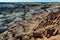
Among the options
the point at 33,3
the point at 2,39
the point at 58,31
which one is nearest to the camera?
the point at 58,31

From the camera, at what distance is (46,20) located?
7.65 metres

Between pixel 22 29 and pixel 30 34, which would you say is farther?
pixel 22 29

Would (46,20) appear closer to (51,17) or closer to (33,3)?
(51,17)

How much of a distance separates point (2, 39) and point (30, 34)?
1400mm

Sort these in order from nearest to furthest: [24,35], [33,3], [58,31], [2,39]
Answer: [58,31] < [24,35] < [2,39] < [33,3]

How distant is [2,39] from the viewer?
25.9ft

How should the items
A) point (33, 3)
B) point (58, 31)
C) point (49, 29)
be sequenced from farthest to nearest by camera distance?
point (33, 3) → point (49, 29) → point (58, 31)

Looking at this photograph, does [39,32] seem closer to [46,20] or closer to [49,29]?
[49,29]

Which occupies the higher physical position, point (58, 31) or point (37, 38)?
point (58, 31)

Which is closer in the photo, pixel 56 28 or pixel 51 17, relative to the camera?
pixel 56 28

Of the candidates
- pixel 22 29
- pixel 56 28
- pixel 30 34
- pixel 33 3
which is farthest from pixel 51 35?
pixel 33 3

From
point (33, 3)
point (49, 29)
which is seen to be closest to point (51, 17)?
point (49, 29)

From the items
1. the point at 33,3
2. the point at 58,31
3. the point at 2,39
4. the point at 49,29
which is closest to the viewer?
the point at 58,31

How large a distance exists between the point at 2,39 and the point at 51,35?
2350mm
